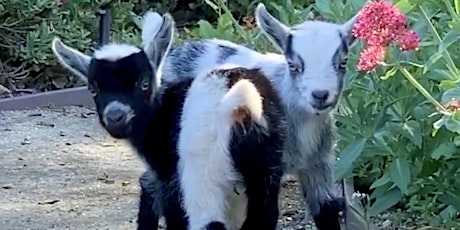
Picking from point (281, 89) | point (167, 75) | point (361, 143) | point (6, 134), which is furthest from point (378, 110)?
point (6, 134)

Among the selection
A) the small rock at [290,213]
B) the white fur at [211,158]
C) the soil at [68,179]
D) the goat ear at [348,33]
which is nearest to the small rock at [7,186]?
the soil at [68,179]

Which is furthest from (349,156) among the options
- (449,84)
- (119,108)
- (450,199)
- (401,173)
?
(119,108)

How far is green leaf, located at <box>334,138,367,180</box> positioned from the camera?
166 inches

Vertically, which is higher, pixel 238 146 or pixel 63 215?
pixel 238 146

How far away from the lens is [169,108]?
455cm

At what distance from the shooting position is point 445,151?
4031mm

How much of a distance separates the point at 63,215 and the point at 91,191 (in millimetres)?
491

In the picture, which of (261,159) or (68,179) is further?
(68,179)

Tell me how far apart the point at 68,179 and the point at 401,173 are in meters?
2.74

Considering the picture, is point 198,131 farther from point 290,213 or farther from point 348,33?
point 290,213

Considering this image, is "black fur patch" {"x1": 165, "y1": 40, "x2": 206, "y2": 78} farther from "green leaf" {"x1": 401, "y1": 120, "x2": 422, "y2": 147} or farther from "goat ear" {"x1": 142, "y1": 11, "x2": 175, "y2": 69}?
"green leaf" {"x1": 401, "y1": 120, "x2": 422, "y2": 147}

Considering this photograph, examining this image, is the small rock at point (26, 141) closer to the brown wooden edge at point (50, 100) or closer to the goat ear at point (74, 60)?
the brown wooden edge at point (50, 100)

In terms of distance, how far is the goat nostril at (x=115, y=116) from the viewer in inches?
171

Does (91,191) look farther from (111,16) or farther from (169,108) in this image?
(111,16)
